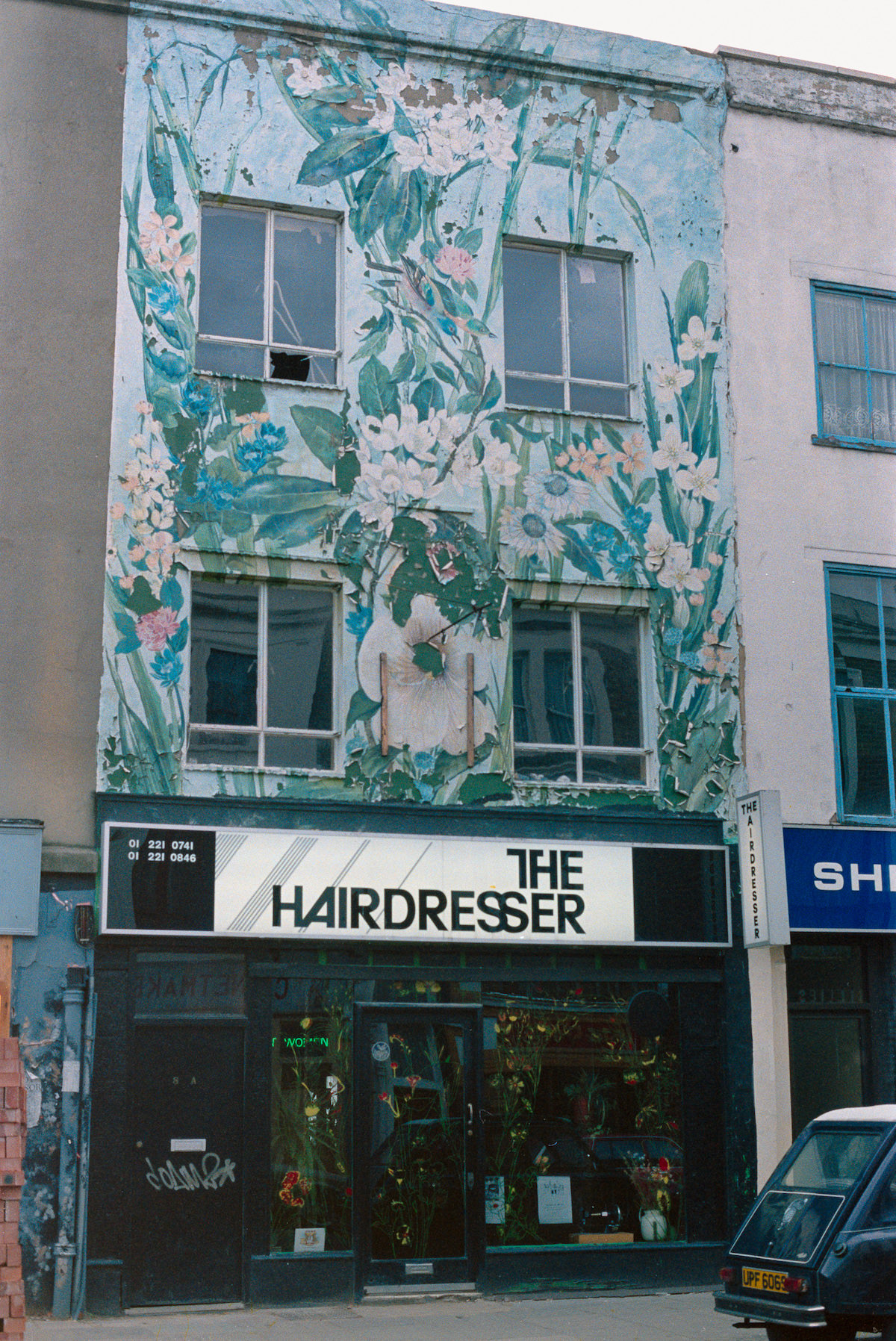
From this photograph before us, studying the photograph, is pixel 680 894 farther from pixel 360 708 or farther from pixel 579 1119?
pixel 360 708

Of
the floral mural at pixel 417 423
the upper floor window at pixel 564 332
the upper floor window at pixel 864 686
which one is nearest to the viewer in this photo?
the floral mural at pixel 417 423

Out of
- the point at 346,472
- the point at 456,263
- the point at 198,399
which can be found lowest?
the point at 346,472

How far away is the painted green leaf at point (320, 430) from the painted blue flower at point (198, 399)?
28.9 inches

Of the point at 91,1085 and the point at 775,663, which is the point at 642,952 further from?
the point at 91,1085

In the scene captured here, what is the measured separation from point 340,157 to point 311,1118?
8543 mm

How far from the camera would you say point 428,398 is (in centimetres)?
1440

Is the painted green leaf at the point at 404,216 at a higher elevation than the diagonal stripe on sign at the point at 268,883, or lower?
higher

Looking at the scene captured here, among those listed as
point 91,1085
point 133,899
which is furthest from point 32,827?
point 91,1085

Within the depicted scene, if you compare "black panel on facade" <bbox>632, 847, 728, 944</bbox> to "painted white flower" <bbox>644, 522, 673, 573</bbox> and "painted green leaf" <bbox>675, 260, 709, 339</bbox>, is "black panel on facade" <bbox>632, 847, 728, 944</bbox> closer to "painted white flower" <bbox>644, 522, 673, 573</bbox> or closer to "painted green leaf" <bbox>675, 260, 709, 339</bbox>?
"painted white flower" <bbox>644, 522, 673, 573</bbox>

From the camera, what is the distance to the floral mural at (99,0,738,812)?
13.5 meters

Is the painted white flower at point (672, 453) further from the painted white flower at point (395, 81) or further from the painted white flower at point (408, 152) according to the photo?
the painted white flower at point (395, 81)

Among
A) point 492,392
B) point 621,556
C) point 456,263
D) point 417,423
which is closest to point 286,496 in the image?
point 417,423

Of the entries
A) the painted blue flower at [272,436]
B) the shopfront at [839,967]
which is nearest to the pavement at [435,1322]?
the shopfront at [839,967]

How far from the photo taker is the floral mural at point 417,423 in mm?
13492
